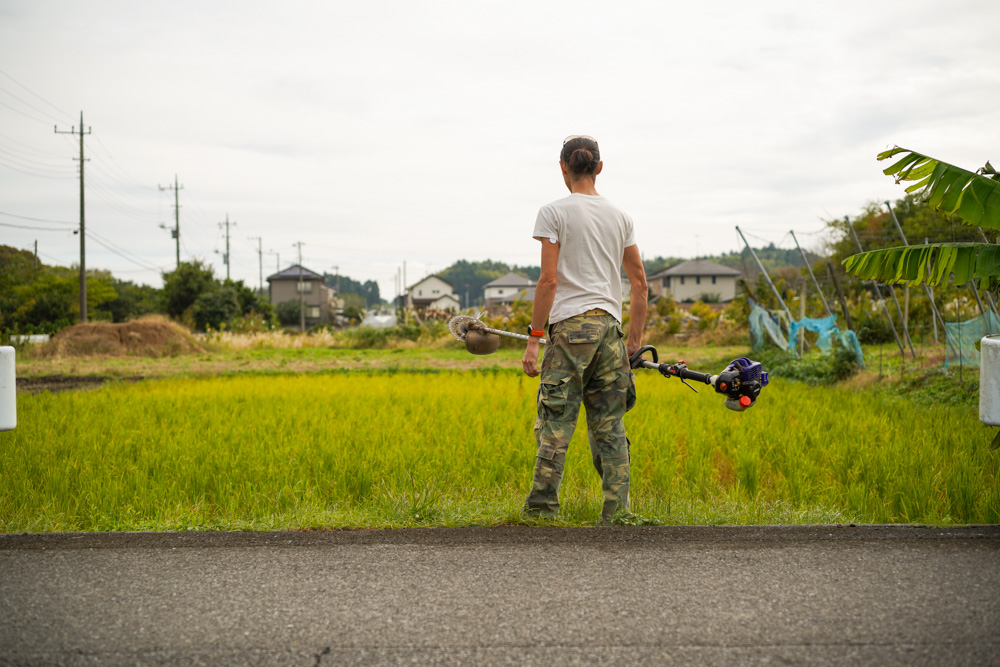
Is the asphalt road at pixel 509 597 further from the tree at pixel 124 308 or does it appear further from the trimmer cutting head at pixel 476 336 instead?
the tree at pixel 124 308

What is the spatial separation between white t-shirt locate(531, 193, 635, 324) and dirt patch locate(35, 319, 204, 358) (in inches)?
878

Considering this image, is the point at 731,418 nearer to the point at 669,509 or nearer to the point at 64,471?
the point at 669,509

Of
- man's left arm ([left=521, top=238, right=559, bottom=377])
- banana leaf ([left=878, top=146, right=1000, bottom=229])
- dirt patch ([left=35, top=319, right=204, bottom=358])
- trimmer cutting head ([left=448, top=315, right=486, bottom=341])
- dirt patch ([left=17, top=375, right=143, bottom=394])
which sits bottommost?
dirt patch ([left=17, top=375, right=143, bottom=394])

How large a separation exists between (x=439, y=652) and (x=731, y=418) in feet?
16.5

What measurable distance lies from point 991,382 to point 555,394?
2.24 meters

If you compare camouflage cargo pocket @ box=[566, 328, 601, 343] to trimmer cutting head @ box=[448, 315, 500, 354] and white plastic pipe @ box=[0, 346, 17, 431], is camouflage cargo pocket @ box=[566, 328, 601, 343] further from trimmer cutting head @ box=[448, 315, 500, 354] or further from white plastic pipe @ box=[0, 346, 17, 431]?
white plastic pipe @ box=[0, 346, 17, 431]

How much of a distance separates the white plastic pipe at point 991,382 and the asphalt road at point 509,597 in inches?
27.3

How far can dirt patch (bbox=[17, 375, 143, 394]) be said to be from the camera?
11.4m

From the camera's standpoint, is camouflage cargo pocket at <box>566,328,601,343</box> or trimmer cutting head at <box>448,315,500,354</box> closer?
camouflage cargo pocket at <box>566,328,601,343</box>

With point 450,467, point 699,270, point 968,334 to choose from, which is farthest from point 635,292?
point 699,270

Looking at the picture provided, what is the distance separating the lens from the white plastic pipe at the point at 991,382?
3.51 metres

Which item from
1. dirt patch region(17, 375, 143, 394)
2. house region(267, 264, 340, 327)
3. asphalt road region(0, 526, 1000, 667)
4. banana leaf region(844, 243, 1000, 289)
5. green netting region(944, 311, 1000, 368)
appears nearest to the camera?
asphalt road region(0, 526, 1000, 667)

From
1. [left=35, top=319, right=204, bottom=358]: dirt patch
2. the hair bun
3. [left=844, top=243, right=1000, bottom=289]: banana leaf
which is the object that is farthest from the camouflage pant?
[left=35, top=319, right=204, bottom=358]: dirt patch

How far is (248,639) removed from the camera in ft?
7.12
